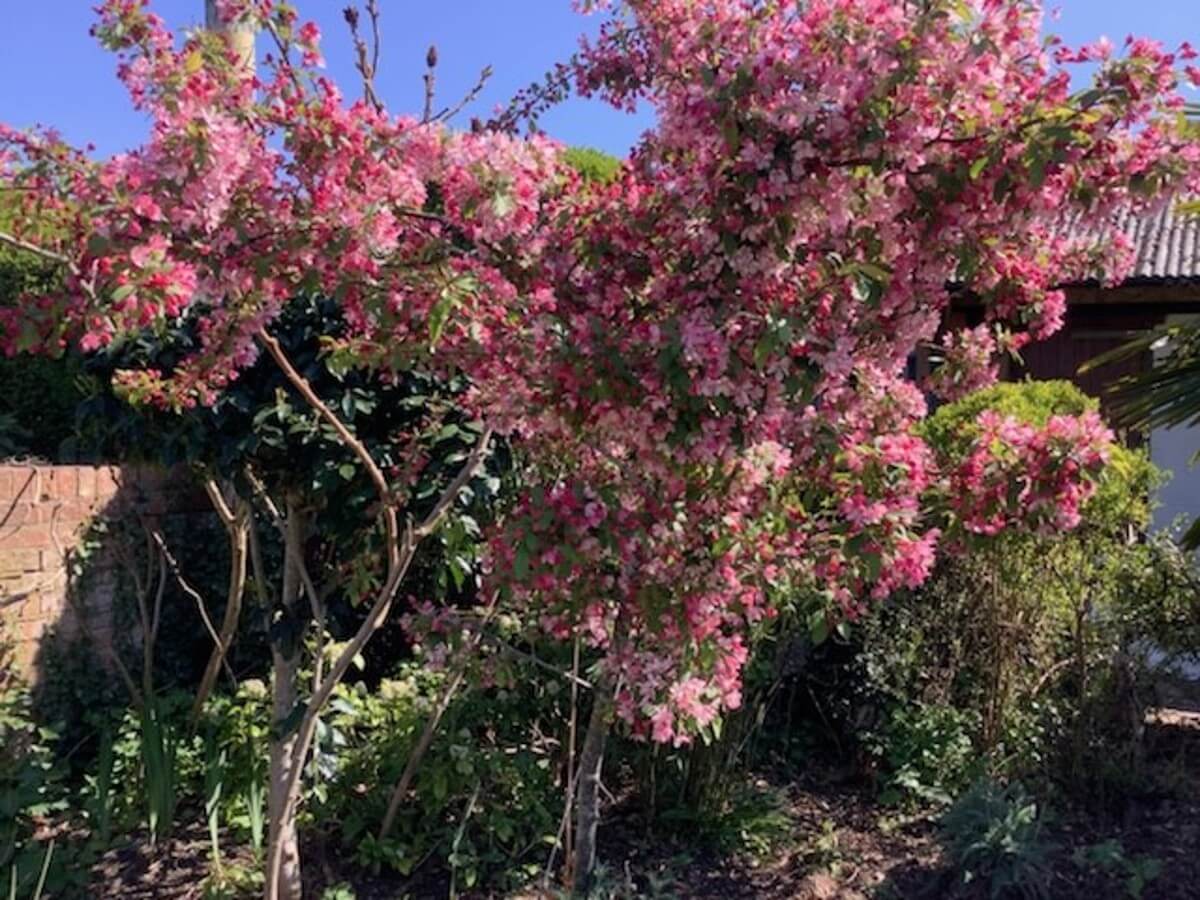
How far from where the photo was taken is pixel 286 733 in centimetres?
289

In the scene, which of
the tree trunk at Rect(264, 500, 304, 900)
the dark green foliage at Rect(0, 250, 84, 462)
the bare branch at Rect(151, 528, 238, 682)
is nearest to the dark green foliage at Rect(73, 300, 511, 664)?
the tree trunk at Rect(264, 500, 304, 900)

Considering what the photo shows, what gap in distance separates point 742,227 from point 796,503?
842 mm

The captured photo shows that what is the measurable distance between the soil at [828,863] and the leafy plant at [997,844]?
0.05m

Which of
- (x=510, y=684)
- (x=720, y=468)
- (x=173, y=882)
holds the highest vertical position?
(x=720, y=468)

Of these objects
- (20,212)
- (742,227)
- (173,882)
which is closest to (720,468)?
(742,227)

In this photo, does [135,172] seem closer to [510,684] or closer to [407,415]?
[407,415]

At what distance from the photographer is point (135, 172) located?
1748 millimetres

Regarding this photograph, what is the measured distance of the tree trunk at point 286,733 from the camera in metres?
2.80

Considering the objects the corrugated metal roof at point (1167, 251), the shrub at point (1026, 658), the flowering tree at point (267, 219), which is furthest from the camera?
the corrugated metal roof at point (1167, 251)

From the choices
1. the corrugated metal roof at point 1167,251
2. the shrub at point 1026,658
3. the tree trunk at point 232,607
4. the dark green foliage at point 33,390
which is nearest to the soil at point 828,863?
the shrub at point 1026,658

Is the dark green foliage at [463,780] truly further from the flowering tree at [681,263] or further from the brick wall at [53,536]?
the brick wall at [53,536]

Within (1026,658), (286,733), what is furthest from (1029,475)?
(286,733)

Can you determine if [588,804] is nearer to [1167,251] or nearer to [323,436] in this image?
[323,436]

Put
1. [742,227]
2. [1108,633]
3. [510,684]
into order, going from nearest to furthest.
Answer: [742,227] < [510,684] < [1108,633]
